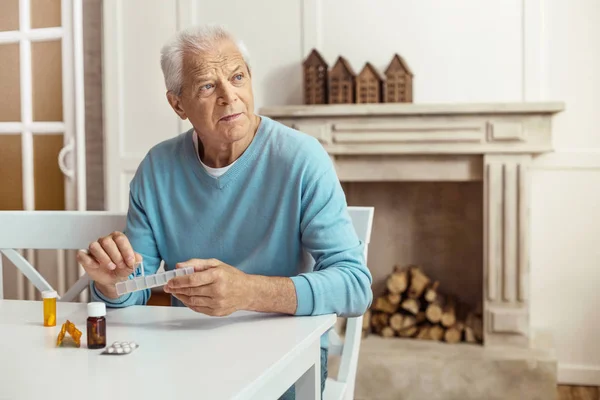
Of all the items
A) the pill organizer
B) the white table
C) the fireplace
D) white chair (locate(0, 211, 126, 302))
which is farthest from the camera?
the fireplace

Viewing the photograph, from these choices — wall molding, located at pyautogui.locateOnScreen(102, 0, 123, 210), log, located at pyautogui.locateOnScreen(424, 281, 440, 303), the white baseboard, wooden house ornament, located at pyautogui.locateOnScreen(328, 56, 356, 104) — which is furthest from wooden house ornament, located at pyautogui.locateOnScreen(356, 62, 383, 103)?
the white baseboard

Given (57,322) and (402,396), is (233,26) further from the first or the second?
(57,322)

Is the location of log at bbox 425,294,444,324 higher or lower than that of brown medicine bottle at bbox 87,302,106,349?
lower

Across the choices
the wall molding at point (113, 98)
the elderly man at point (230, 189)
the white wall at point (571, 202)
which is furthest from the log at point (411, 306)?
the elderly man at point (230, 189)

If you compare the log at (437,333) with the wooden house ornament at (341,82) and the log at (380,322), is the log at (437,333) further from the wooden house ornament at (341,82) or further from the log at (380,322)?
the wooden house ornament at (341,82)

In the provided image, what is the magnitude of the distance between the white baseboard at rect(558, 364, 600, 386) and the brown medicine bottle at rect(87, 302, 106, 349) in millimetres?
2707

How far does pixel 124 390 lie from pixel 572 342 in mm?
2838

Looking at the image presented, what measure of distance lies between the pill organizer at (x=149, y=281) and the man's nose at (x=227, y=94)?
0.53 meters

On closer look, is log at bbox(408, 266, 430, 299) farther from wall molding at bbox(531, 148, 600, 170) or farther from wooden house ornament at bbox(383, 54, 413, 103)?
wooden house ornament at bbox(383, 54, 413, 103)

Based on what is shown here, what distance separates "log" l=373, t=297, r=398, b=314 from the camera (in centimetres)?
339

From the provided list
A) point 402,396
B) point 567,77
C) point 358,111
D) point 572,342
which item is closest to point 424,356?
point 402,396

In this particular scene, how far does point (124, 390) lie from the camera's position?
90cm

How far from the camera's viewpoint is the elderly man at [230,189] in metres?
1.56

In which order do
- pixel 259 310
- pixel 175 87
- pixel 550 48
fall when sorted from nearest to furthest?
1. pixel 259 310
2. pixel 175 87
3. pixel 550 48
